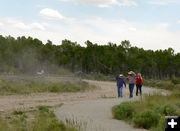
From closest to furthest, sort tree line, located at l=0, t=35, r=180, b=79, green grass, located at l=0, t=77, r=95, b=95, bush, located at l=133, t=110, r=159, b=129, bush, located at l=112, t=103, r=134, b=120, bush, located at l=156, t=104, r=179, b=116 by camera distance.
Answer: bush, located at l=133, t=110, r=159, b=129 < bush, located at l=156, t=104, r=179, b=116 < bush, located at l=112, t=103, r=134, b=120 < green grass, located at l=0, t=77, r=95, b=95 < tree line, located at l=0, t=35, r=180, b=79

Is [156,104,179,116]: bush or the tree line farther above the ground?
the tree line

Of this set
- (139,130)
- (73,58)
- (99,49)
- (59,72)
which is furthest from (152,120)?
(73,58)

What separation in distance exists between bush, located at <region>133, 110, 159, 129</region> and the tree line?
66925 millimetres

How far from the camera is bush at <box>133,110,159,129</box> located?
1298 centimetres

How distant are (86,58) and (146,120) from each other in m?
80.1

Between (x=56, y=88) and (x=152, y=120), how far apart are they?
73.0 ft

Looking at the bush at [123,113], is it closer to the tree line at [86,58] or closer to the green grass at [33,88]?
the green grass at [33,88]

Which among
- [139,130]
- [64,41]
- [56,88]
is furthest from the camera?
[64,41]

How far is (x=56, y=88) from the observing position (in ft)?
114

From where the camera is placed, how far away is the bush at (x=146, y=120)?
42.6 ft

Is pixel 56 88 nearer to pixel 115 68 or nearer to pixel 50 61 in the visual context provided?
pixel 115 68

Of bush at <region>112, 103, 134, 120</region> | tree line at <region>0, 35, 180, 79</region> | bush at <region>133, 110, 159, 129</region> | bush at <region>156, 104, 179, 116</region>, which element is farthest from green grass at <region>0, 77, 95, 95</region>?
tree line at <region>0, 35, 180, 79</region>

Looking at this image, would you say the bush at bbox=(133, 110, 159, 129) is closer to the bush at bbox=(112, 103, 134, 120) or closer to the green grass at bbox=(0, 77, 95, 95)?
the bush at bbox=(112, 103, 134, 120)

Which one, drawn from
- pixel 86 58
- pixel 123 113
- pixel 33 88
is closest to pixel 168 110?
pixel 123 113
